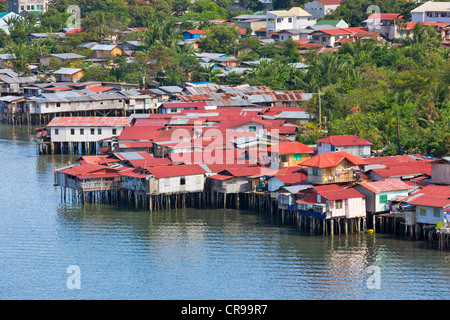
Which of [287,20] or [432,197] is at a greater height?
[287,20]

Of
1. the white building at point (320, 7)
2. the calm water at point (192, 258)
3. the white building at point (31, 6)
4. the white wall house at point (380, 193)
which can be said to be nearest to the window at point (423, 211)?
the calm water at point (192, 258)

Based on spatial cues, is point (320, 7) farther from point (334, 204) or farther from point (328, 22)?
point (334, 204)

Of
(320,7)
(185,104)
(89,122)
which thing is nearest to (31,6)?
(320,7)

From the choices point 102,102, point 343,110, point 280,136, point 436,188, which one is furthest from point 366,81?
point 436,188

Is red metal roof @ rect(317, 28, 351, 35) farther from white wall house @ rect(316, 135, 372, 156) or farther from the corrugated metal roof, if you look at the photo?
white wall house @ rect(316, 135, 372, 156)

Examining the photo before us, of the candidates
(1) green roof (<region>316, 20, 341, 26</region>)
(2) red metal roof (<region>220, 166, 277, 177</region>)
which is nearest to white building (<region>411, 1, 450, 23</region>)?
(1) green roof (<region>316, 20, 341, 26</region>)

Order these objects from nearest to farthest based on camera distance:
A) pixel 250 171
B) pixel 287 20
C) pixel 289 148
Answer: pixel 250 171 → pixel 289 148 → pixel 287 20
